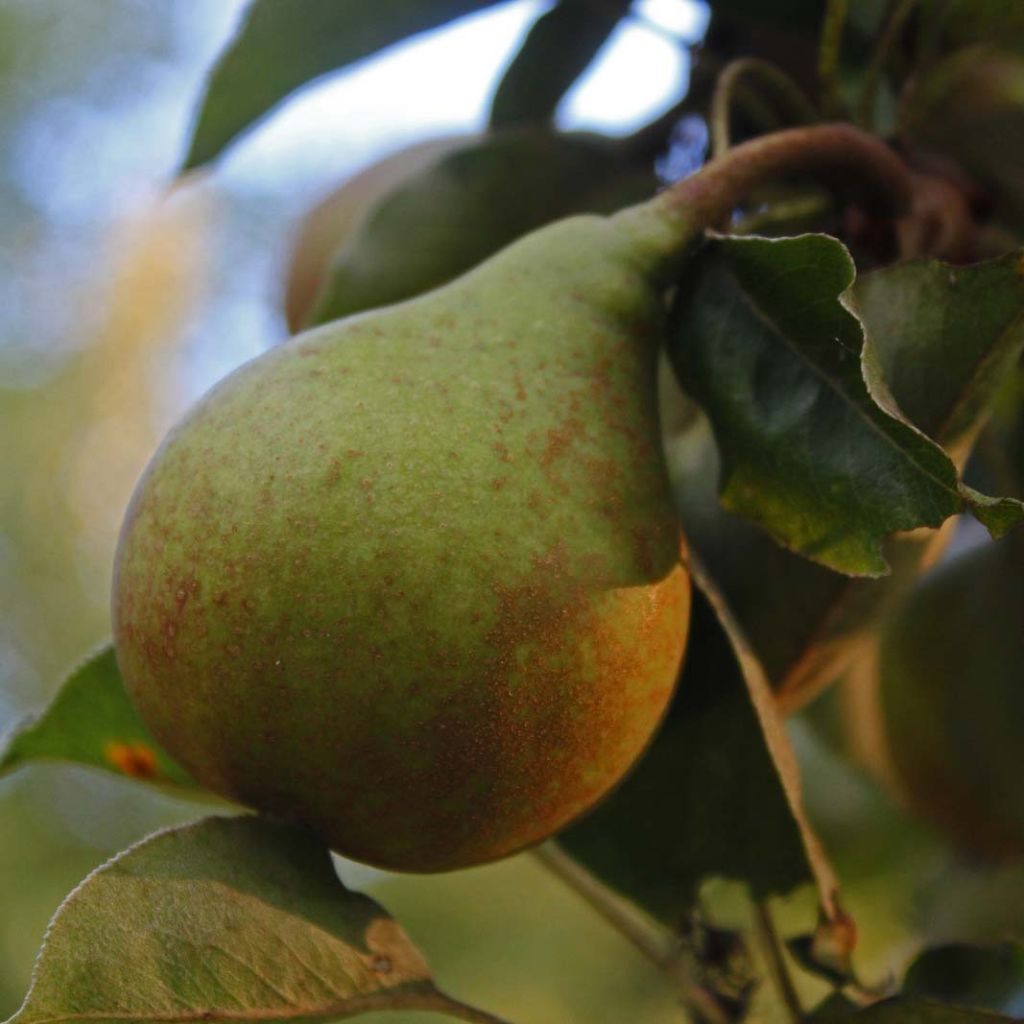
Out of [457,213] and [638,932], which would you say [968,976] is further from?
[457,213]

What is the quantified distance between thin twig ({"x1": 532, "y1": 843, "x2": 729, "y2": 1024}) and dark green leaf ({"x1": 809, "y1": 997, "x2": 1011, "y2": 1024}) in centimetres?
11

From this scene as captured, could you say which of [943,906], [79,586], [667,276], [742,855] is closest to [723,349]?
[667,276]

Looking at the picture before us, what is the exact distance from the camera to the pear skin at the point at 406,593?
59cm

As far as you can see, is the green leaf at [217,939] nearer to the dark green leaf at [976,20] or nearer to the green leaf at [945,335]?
the green leaf at [945,335]

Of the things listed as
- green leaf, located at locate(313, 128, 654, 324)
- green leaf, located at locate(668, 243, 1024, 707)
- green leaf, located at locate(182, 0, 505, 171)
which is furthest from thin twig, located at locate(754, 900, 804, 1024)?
green leaf, located at locate(182, 0, 505, 171)

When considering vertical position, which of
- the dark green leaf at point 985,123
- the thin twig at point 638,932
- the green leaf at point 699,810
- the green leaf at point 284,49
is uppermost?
the green leaf at point 284,49

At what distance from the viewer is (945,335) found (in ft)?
2.32

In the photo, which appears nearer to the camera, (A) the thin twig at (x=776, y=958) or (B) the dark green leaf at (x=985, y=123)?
(A) the thin twig at (x=776, y=958)

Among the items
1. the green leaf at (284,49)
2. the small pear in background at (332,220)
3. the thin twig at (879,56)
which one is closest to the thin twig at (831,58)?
the thin twig at (879,56)

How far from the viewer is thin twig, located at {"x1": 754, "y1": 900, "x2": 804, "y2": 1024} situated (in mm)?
817

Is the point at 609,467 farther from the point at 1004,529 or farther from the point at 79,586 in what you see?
the point at 79,586

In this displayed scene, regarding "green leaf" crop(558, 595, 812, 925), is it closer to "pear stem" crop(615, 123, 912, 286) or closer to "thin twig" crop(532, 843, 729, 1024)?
"thin twig" crop(532, 843, 729, 1024)

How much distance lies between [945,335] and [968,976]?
0.44 metres

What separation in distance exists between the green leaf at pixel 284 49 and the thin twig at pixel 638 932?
60 centimetres
